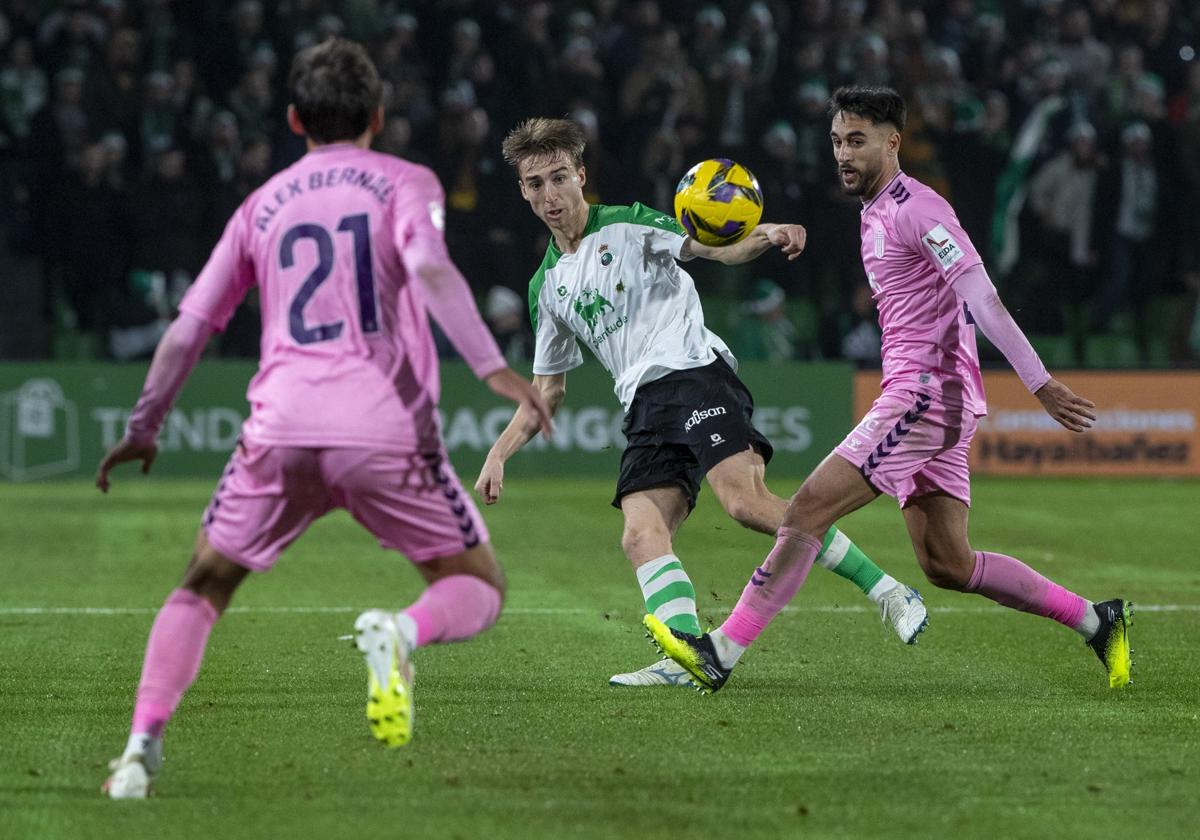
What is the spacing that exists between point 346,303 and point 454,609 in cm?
87

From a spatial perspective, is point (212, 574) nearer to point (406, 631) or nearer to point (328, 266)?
point (406, 631)

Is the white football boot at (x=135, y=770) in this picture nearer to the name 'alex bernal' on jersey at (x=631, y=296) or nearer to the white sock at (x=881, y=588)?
the name 'alex bernal' on jersey at (x=631, y=296)

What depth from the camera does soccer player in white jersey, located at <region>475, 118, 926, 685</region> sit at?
22.3 feet

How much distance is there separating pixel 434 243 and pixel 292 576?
6.79 metres

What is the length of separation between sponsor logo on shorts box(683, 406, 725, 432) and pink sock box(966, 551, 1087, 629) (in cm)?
116

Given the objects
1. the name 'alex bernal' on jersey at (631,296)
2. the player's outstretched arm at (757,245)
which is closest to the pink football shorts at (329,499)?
the player's outstretched arm at (757,245)

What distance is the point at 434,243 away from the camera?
14.7ft

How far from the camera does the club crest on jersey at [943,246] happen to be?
6254 millimetres

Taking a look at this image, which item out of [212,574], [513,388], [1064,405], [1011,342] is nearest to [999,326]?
[1011,342]

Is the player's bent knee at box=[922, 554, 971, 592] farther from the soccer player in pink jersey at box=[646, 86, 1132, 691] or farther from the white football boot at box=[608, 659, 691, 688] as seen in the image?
the white football boot at box=[608, 659, 691, 688]

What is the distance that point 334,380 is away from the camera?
4531mm

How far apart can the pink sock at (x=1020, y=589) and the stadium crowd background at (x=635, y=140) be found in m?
12.0

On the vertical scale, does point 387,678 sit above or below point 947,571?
above

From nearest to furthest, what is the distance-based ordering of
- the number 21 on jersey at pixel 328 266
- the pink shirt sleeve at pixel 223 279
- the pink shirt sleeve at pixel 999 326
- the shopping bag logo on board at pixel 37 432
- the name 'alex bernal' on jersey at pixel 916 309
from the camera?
the number 21 on jersey at pixel 328 266 < the pink shirt sleeve at pixel 223 279 < the pink shirt sleeve at pixel 999 326 < the name 'alex bernal' on jersey at pixel 916 309 < the shopping bag logo on board at pixel 37 432
